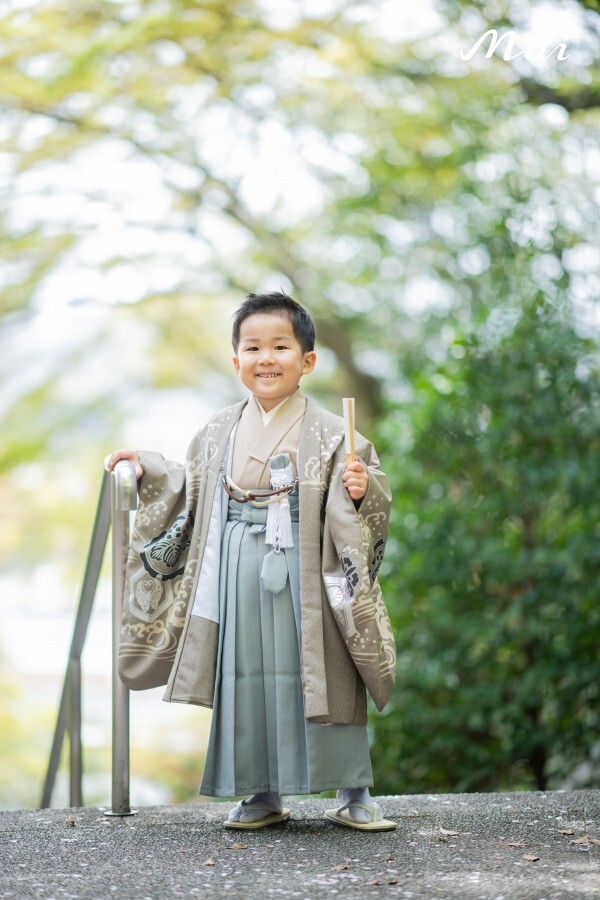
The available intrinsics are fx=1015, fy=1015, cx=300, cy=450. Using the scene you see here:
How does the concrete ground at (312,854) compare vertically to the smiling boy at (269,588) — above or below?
below

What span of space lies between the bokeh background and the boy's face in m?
2.21

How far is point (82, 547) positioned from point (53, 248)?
3.82 metres

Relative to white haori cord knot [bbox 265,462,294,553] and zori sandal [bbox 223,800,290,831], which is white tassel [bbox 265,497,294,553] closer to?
white haori cord knot [bbox 265,462,294,553]

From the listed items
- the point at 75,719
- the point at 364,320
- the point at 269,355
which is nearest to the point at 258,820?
the point at 75,719

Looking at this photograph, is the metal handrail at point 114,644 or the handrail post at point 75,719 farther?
the handrail post at point 75,719

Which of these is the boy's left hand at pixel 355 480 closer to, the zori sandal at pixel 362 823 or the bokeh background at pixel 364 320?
the zori sandal at pixel 362 823

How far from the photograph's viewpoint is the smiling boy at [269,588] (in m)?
2.57

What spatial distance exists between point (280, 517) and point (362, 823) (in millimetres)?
814

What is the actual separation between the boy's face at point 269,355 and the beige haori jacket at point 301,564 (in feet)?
0.26

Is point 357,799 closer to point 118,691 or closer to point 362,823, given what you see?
point 362,823

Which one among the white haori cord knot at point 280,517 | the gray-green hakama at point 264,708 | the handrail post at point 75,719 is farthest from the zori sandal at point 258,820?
the handrail post at point 75,719

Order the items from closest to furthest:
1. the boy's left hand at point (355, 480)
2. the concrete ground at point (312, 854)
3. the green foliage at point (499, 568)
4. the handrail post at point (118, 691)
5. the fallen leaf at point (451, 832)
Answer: the concrete ground at point (312, 854) → the fallen leaf at point (451, 832) → the boy's left hand at point (355, 480) → the handrail post at point (118, 691) → the green foliage at point (499, 568)

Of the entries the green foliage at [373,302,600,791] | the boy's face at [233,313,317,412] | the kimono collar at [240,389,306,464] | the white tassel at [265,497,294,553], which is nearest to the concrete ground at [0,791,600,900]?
the white tassel at [265,497,294,553]

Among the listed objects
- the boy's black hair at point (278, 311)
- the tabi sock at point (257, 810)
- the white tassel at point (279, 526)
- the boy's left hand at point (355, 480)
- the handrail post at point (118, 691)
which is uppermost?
the boy's black hair at point (278, 311)
